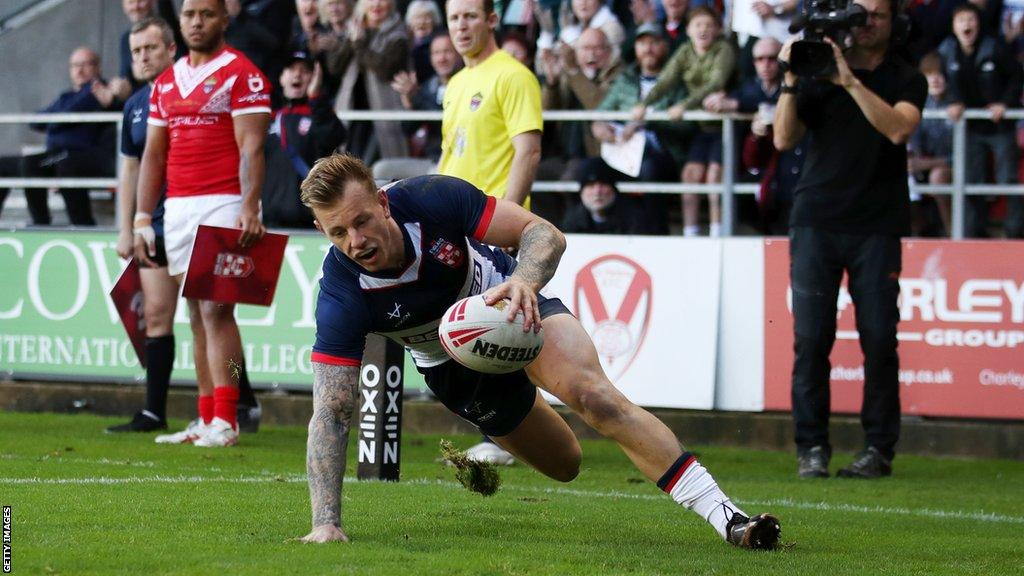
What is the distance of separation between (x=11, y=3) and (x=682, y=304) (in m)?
10.7

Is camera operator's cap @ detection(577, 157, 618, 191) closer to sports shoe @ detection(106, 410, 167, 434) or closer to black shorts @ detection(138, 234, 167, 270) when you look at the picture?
black shorts @ detection(138, 234, 167, 270)

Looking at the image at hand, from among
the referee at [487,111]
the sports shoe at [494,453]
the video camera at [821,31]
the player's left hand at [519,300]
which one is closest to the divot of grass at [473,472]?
the player's left hand at [519,300]

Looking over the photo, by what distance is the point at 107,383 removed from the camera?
13477 mm

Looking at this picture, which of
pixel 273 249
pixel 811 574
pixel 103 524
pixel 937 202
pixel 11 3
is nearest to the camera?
pixel 811 574

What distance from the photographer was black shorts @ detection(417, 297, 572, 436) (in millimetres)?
6652

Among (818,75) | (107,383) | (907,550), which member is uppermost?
(818,75)

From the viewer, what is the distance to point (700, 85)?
41.9 feet

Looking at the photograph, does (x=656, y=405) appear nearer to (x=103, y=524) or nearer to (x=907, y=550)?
(x=907, y=550)

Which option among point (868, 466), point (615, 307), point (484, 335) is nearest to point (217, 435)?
point (615, 307)

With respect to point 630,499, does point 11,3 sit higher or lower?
higher

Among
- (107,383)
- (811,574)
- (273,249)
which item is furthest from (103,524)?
(107,383)

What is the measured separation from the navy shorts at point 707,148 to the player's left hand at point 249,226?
4087 millimetres

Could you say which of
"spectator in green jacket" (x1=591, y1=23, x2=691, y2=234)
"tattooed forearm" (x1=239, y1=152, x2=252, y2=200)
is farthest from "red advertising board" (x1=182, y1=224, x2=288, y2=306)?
"spectator in green jacket" (x1=591, y1=23, x2=691, y2=234)

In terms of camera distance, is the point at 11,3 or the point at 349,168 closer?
the point at 349,168
